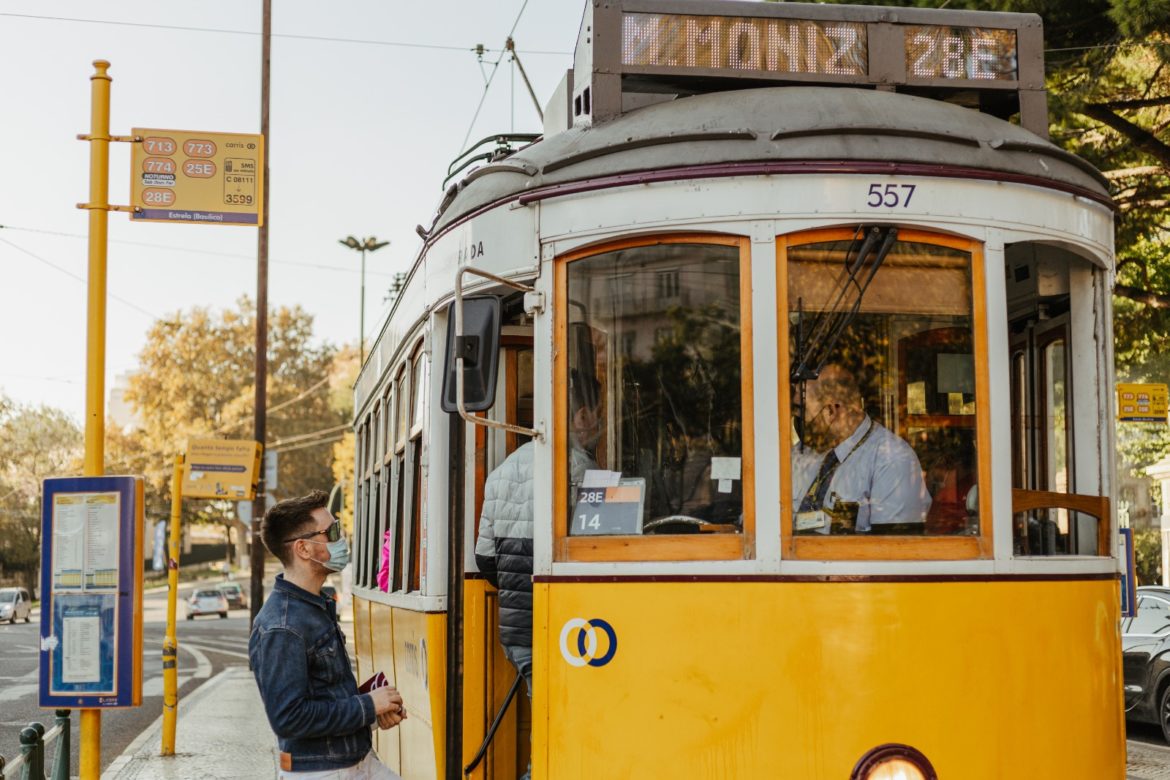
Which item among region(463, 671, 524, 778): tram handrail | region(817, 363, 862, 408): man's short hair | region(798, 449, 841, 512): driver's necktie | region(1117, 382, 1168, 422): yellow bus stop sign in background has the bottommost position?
region(463, 671, 524, 778): tram handrail

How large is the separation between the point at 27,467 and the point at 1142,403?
66.0 metres

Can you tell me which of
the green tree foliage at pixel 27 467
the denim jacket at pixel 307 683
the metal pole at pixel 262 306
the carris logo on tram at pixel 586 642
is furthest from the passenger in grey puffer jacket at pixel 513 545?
the green tree foliage at pixel 27 467

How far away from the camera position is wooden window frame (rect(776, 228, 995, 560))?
405 centimetres

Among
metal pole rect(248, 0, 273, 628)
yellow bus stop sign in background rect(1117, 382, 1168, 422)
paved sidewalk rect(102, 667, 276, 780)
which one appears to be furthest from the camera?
metal pole rect(248, 0, 273, 628)

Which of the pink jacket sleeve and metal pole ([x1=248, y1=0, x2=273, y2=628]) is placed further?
metal pole ([x1=248, y1=0, x2=273, y2=628])

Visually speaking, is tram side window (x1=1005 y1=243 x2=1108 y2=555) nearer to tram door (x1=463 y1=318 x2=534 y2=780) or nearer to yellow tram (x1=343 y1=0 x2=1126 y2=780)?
yellow tram (x1=343 y1=0 x2=1126 y2=780)

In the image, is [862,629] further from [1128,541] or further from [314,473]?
[314,473]

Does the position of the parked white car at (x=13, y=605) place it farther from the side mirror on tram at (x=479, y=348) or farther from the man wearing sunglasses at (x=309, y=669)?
the side mirror on tram at (x=479, y=348)

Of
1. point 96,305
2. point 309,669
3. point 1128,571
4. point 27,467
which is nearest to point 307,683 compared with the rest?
point 309,669

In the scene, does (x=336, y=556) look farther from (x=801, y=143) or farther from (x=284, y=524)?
(x=801, y=143)

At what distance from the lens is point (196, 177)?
680 centimetres

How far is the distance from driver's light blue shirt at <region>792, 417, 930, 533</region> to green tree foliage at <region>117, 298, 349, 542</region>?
5946 centimetres

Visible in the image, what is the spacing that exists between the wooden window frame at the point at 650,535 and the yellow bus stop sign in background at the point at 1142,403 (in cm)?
1246

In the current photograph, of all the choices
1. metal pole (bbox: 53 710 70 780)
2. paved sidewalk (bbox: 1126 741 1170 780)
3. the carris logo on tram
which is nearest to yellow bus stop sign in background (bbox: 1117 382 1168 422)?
paved sidewalk (bbox: 1126 741 1170 780)
